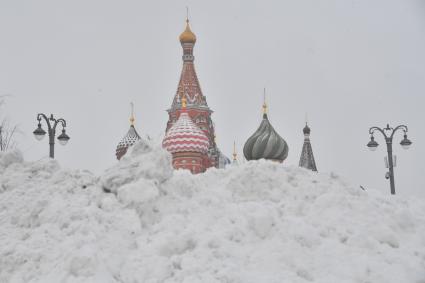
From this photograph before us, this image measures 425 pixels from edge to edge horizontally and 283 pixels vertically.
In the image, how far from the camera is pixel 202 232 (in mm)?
7859

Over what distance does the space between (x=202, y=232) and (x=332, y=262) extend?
1.37 meters

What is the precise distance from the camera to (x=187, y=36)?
106 ft

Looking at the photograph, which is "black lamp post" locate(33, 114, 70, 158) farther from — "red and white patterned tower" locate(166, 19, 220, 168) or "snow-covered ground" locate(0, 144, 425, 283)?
"red and white patterned tower" locate(166, 19, 220, 168)

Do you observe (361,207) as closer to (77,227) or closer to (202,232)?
(202,232)

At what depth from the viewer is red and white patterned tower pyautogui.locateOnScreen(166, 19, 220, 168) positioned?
3139cm

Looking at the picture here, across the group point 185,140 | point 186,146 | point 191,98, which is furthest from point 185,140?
point 191,98

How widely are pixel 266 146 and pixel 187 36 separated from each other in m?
11.3

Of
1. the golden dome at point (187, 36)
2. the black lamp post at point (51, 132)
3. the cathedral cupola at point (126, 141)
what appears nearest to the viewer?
the black lamp post at point (51, 132)

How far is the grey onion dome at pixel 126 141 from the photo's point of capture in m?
29.5

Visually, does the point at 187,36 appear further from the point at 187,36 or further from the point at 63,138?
the point at 63,138

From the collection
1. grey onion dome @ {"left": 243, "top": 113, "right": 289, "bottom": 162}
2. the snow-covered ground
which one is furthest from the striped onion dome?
the snow-covered ground

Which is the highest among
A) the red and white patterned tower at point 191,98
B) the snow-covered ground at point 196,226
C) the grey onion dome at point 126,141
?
the red and white patterned tower at point 191,98

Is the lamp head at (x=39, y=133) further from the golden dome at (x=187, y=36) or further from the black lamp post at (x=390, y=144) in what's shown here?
the golden dome at (x=187, y=36)

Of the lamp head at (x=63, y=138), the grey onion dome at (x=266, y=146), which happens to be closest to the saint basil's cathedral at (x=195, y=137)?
the grey onion dome at (x=266, y=146)
